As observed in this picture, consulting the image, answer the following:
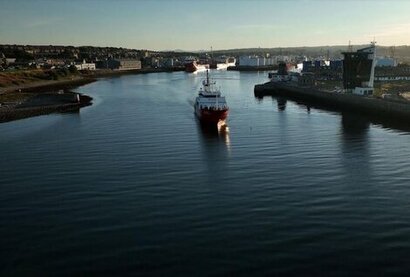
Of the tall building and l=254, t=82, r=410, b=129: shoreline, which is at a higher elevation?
the tall building

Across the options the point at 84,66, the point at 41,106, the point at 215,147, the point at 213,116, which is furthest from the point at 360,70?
the point at 84,66

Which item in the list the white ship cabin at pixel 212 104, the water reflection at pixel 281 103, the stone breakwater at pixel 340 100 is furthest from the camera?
the water reflection at pixel 281 103

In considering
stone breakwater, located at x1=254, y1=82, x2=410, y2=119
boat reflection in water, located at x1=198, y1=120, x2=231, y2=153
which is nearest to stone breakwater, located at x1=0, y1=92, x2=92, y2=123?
boat reflection in water, located at x1=198, y1=120, x2=231, y2=153

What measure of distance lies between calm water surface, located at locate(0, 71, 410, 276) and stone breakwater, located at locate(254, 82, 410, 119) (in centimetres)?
773

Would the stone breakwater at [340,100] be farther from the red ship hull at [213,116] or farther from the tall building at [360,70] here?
the red ship hull at [213,116]

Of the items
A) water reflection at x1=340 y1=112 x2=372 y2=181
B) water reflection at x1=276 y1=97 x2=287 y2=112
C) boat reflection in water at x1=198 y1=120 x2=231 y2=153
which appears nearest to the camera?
water reflection at x1=340 y1=112 x2=372 y2=181

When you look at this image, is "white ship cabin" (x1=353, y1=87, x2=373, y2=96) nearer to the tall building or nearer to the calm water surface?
the tall building

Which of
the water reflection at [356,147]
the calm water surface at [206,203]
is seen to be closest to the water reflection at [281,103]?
the water reflection at [356,147]

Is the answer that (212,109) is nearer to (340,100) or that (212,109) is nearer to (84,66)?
(340,100)

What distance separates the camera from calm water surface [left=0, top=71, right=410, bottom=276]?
1360cm

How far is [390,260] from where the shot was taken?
44.0 feet

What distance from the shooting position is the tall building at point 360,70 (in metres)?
55.7

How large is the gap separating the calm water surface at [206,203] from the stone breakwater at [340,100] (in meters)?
7.73

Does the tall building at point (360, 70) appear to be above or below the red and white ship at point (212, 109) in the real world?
above
